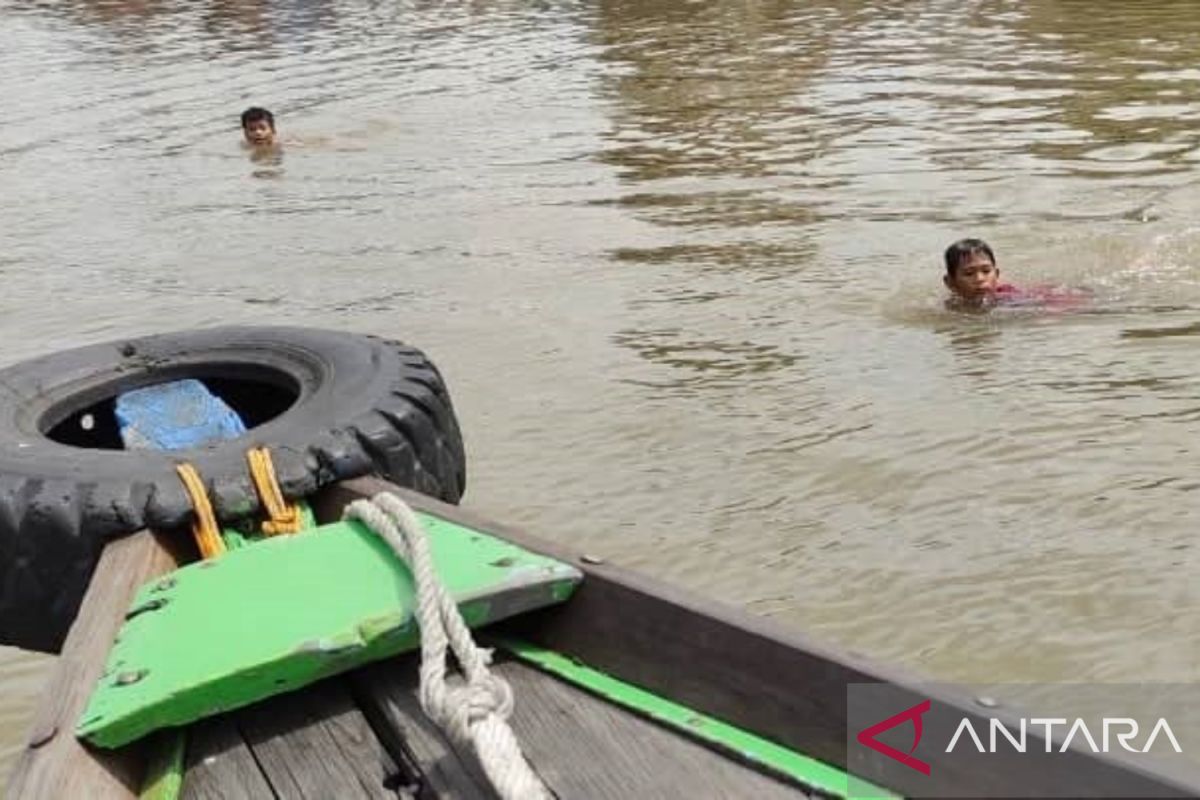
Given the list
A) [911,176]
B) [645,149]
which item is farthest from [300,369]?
[645,149]

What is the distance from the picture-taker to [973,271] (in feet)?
25.8

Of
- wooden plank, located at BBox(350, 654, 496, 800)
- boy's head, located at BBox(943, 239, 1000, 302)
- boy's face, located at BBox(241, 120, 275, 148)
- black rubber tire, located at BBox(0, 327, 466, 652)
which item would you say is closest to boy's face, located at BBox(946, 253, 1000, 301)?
boy's head, located at BBox(943, 239, 1000, 302)

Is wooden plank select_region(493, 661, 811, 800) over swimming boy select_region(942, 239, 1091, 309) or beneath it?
over

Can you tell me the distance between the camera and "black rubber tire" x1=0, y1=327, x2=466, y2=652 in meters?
3.44

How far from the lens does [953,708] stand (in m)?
2.01

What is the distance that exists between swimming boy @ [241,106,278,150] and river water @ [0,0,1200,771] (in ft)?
1.35

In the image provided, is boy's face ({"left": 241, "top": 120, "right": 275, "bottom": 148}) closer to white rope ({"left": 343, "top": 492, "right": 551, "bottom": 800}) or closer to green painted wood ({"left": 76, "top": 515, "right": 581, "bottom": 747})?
green painted wood ({"left": 76, "top": 515, "right": 581, "bottom": 747})

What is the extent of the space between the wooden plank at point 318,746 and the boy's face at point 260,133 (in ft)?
38.3

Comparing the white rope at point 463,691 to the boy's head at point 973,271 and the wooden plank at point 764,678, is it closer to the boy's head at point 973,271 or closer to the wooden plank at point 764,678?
the wooden plank at point 764,678

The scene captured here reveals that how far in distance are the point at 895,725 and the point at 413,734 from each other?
2.80 ft

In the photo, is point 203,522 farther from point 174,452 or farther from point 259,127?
point 259,127

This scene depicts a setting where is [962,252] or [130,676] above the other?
[130,676]

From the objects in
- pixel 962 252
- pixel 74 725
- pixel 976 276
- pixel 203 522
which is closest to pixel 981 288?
pixel 976 276

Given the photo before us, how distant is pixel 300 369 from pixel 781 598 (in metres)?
1.75
